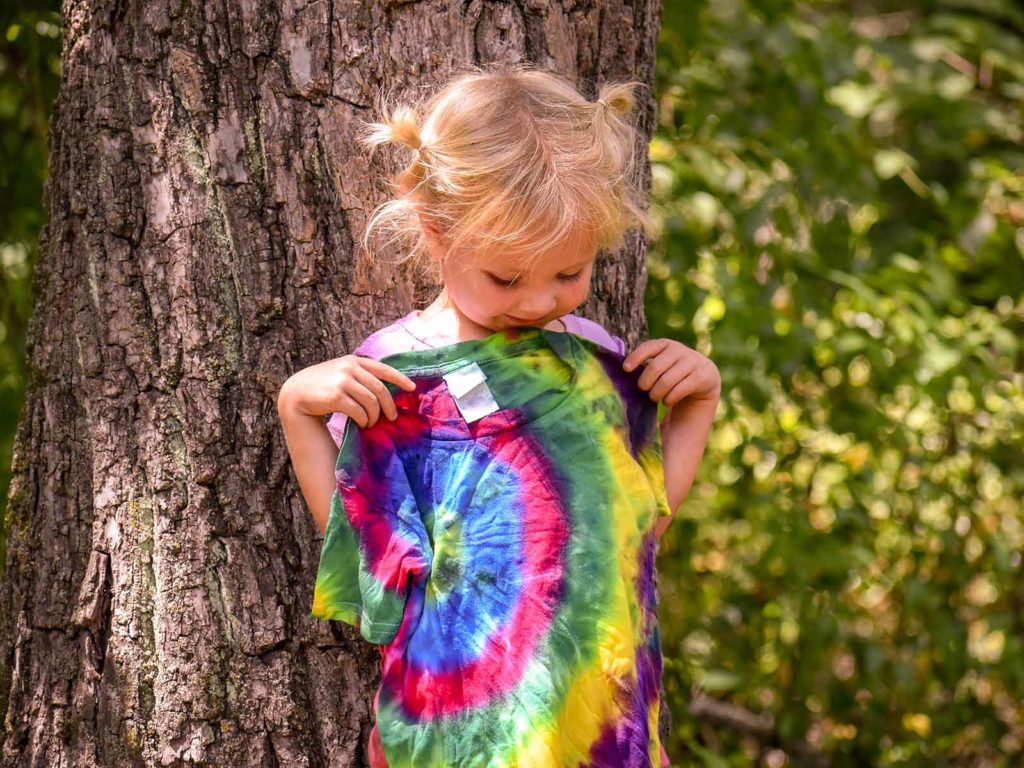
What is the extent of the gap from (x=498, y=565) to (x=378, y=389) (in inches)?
10.6

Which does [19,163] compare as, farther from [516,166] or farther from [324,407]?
[516,166]

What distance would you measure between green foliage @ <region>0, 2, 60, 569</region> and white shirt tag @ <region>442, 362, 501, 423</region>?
4.59 ft

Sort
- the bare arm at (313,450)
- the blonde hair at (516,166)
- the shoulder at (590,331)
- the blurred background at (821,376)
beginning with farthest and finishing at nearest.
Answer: the blurred background at (821,376) < the shoulder at (590,331) < the bare arm at (313,450) < the blonde hair at (516,166)

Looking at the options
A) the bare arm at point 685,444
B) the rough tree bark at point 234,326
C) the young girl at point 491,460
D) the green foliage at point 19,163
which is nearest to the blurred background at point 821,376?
the green foliage at point 19,163

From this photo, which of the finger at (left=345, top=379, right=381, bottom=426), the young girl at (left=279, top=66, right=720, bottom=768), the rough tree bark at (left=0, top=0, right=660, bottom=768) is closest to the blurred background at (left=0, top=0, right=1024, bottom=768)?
the rough tree bark at (left=0, top=0, right=660, bottom=768)

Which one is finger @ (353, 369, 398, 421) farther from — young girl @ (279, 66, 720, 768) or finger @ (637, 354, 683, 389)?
finger @ (637, 354, 683, 389)

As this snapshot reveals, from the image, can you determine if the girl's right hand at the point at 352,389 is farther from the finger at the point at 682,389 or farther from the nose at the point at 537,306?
the finger at the point at 682,389

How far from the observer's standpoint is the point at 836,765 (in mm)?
3383

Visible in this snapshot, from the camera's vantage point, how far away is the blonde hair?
1.39 metres

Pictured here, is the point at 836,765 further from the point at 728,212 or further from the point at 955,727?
the point at 728,212

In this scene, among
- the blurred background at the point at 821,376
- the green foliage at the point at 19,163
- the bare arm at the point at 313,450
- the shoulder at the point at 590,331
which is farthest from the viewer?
the blurred background at the point at 821,376

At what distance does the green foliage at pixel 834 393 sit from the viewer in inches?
110

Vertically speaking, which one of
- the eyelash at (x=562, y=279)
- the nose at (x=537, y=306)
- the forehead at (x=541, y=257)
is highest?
the forehead at (x=541, y=257)

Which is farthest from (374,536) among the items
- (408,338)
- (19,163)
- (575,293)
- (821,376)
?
(821,376)
